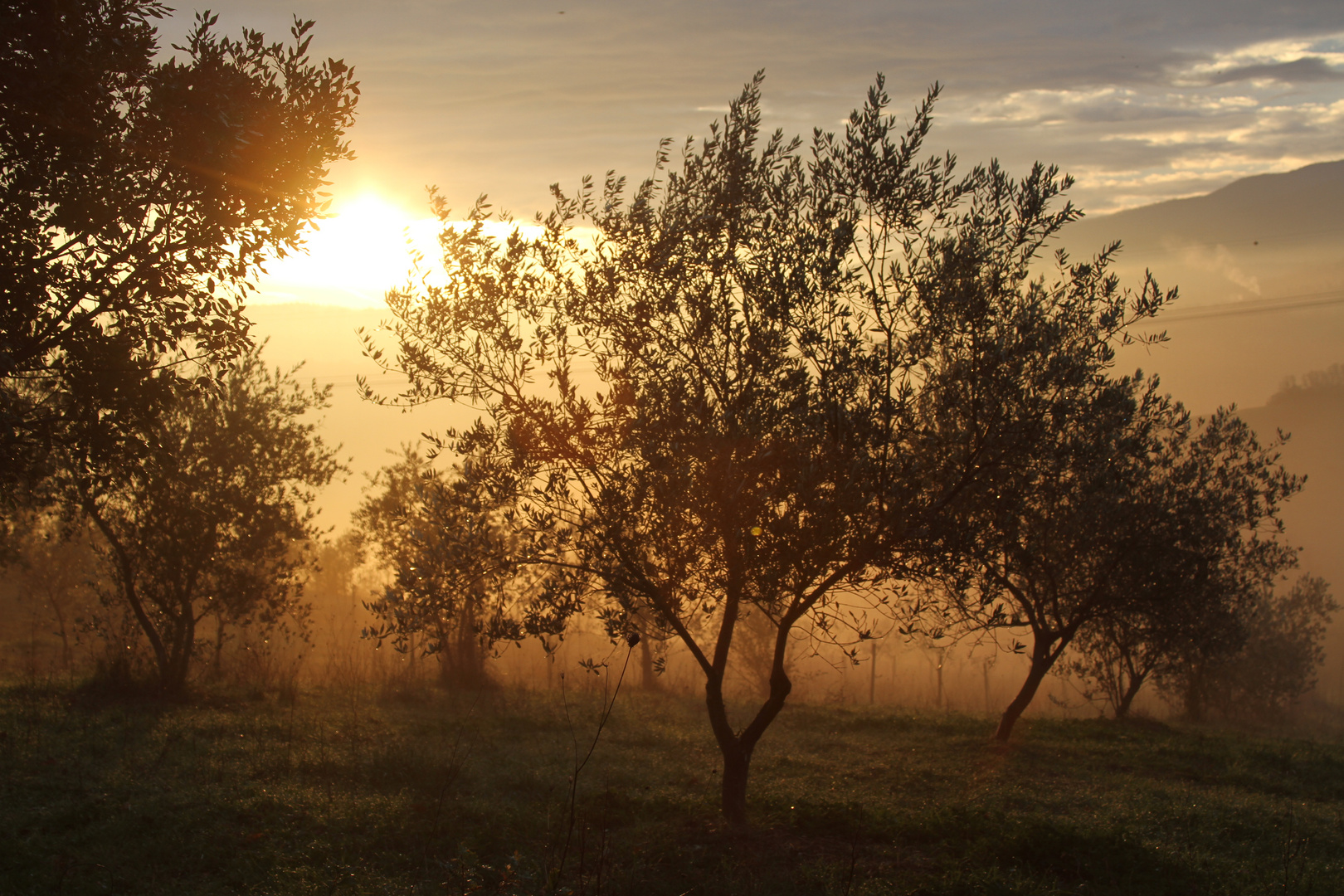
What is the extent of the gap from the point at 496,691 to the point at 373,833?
69.0ft

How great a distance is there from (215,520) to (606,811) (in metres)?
22.1

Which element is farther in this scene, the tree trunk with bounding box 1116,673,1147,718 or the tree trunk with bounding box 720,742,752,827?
the tree trunk with bounding box 1116,673,1147,718

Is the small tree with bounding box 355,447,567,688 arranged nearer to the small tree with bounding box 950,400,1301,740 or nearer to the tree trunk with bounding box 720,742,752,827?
the tree trunk with bounding box 720,742,752,827

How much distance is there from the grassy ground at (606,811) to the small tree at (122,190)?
18.6ft

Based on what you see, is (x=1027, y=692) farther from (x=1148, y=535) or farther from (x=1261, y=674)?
(x=1261, y=674)

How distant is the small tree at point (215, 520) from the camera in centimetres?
2484

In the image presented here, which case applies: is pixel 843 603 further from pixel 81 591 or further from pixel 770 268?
pixel 81 591

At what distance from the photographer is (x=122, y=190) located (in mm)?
10867

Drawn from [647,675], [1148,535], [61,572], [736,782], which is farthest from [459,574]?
[61,572]

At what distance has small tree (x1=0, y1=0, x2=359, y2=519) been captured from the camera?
10.3 m

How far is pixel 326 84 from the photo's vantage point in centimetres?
1191

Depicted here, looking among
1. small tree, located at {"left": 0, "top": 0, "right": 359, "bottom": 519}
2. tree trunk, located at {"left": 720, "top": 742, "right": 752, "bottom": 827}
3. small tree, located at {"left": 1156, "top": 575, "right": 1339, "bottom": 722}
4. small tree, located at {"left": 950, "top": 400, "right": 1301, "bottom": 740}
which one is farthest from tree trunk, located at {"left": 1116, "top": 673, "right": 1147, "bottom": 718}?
small tree, located at {"left": 0, "top": 0, "right": 359, "bottom": 519}

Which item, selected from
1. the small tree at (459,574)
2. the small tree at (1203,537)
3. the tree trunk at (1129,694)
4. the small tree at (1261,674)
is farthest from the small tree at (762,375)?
the small tree at (1261,674)

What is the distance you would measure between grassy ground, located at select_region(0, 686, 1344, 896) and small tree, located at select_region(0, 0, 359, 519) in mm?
5680
